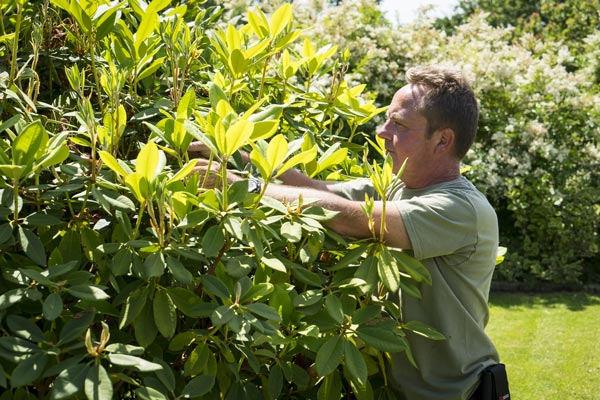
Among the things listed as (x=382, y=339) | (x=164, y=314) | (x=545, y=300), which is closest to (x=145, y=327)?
(x=164, y=314)

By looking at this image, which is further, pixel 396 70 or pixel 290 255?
pixel 396 70

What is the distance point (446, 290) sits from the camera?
2420 mm

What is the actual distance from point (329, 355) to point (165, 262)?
449 millimetres

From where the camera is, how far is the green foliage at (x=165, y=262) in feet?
5.36

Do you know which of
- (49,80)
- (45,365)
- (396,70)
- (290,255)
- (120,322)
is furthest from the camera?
(396,70)

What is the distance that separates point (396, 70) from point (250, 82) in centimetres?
762

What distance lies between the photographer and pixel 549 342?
23.2 feet

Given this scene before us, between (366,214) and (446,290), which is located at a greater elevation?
(366,214)

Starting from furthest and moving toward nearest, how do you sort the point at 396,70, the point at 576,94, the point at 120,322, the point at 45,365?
1. the point at 396,70
2. the point at 576,94
3. the point at 120,322
4. the point at 45,365

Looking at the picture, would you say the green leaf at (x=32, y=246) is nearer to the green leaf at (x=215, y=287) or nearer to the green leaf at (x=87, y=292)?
the green leaf at (x=87, y=292)

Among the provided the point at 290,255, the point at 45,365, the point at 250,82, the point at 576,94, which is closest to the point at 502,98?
the point at 576,94

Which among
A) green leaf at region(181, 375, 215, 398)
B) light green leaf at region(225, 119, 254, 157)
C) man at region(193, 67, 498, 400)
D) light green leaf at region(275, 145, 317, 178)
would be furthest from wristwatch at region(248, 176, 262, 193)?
green leaf at region(181, 375, 215, 398)

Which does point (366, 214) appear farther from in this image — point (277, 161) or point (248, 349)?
point (248, 349)

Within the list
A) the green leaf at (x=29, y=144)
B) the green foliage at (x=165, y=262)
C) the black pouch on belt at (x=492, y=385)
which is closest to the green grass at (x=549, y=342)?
the black pouch on belt at (x=492, y=385)
